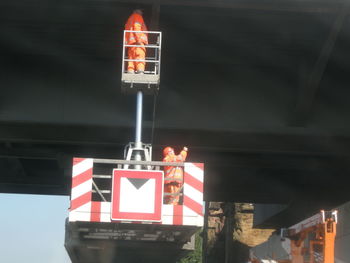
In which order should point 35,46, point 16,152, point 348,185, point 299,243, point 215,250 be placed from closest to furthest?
point 299,243 < point 35,46 < point 16,152 < point 348,185 < point 215,250

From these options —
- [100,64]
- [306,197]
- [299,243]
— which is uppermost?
[100,64]

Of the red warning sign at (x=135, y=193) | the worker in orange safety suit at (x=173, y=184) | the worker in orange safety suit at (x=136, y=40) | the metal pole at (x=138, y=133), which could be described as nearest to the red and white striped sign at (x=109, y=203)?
the worker in orange safety suit at (x=173, y=184)

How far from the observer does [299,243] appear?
392 inches

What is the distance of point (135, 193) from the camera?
8648mm

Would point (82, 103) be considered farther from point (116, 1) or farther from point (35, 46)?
point (116, 1)

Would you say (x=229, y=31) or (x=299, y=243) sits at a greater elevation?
(x=229, y=31)

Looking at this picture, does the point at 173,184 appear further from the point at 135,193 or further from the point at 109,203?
the point at 135,193

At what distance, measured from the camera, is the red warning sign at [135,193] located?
28.4 ft

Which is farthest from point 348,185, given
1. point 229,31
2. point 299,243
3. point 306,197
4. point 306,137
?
point 299,243

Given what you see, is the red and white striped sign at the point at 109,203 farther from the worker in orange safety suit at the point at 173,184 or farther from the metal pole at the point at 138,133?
the metal pole at the point at 138,133

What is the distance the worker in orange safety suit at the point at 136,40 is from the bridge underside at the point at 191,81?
49 cm

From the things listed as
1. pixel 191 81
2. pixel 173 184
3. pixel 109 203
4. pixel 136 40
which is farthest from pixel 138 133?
pixel 191 81

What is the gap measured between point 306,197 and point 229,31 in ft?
35.6

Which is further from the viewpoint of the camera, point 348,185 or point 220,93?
point 348,185
